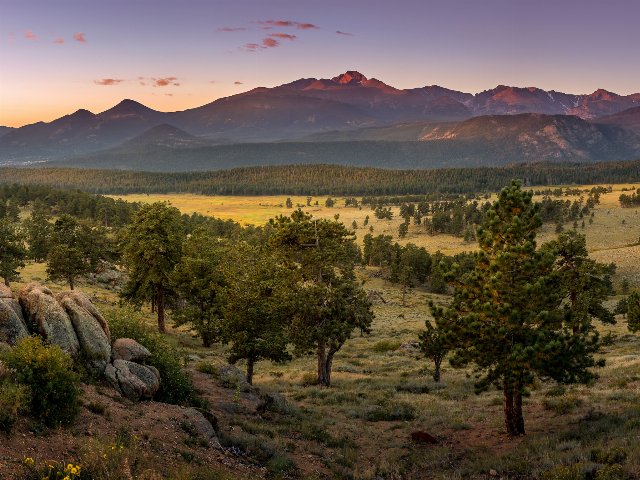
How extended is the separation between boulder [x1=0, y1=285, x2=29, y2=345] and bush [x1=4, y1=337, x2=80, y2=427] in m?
2.53

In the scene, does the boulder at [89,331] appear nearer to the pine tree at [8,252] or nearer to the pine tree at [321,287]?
the pine tree at [321,287]

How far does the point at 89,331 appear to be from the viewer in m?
19.2

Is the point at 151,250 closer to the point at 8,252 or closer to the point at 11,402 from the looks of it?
the point at 8,252

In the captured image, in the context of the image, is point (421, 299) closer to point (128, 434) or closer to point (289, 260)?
point (289, 260)

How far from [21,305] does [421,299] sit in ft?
309

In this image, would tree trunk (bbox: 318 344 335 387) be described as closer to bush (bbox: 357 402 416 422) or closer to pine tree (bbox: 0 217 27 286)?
bush (bbox: 357 402 416 422)

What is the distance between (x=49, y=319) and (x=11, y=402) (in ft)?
20.0

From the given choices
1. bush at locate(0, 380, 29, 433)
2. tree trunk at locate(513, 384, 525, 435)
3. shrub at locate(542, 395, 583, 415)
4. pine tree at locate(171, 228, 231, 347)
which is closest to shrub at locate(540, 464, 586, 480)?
tree trunk at locate(513, 384, 525, 435)

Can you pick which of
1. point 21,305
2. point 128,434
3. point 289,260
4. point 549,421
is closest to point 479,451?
point 549,421

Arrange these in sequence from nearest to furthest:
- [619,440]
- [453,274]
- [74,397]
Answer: [74,397] < [619,440] < [453,274]

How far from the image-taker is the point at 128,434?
14781mm

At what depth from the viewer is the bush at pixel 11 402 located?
12367 mm

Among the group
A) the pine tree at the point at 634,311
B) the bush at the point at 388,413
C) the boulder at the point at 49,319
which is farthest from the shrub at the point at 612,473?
the pine tree at the point at 634,311

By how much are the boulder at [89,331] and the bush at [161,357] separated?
2.33 metres
